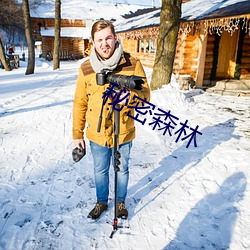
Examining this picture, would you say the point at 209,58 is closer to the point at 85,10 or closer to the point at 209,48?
the point at 209,48

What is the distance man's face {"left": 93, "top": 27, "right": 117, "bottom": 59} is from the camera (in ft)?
5.97

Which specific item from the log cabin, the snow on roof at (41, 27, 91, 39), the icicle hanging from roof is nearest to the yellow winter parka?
the icicle hanging from roof

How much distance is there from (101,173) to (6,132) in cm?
331

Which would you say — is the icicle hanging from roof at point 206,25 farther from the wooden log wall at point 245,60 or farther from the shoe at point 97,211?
the shoe at point 97,211

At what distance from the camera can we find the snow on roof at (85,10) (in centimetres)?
3216

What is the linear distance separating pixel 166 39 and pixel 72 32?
2632 cm

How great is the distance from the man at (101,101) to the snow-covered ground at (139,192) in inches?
12.3

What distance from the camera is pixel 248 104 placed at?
25.6ft

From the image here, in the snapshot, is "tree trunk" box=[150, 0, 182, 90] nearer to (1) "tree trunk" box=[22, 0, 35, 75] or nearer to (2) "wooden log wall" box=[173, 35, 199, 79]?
(2) "wooden log wall" box=[173, 35, 199, 79]

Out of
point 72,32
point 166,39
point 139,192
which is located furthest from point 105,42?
point 72,32

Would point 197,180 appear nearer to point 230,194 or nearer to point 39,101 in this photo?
point 230,194

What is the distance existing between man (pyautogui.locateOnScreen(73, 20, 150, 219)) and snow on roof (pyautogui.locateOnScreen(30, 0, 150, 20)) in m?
33.7

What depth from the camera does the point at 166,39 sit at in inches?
276

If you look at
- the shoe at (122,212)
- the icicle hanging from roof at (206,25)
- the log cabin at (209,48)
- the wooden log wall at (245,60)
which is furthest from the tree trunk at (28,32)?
the shoe at (122,212)
